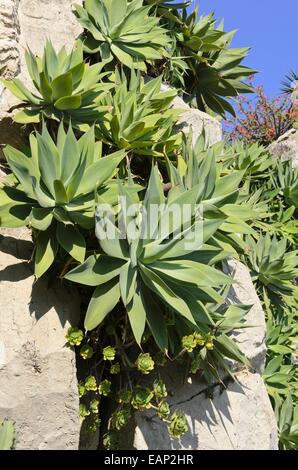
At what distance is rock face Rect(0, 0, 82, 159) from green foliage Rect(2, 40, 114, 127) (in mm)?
235

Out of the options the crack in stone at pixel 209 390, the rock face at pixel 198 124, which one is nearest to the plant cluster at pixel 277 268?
the rock face at pixel 198 124

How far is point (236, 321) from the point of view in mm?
3340

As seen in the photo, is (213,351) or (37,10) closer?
(213,351)

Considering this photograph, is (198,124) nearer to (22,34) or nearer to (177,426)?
(22,34)

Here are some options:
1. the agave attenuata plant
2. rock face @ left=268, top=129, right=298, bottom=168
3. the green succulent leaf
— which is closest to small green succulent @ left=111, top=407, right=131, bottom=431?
the green succulent leaf

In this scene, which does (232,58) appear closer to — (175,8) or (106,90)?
(175,8)

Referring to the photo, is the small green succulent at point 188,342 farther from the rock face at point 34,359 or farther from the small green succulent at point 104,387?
the rock face at point 34,359

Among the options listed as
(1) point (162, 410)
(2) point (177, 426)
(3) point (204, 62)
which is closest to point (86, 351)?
(1) point (162, 410)

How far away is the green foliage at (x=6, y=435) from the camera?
238 centimetres

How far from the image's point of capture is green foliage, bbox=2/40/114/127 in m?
3.09

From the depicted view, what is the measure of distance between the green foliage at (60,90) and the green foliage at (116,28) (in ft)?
2.56

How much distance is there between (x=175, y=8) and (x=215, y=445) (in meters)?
3.85

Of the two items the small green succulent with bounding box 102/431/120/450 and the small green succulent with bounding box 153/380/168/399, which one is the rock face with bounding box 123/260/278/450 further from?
the small green succulent with bounding box 153/380/168/399
